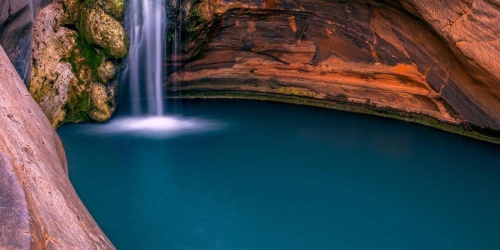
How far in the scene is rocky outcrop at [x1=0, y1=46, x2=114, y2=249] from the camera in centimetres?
300

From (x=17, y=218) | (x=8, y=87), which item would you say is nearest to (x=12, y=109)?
(x=8, y=87)

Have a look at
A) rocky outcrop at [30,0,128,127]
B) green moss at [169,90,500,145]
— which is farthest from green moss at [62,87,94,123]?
green moss at [169,90,500,145]

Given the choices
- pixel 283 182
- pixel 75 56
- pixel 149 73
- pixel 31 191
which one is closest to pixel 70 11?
pixel 75 56

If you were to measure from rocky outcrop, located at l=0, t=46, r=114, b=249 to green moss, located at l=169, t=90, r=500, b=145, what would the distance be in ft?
22.1

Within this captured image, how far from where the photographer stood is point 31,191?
3.47 m

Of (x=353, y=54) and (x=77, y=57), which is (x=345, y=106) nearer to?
(x=353, y=54)

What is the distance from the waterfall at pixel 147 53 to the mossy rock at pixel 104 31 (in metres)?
0.39

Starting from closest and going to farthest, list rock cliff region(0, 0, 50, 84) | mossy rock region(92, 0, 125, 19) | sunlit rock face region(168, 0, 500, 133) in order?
rock cliff region(0, 0, 50, 84) < sunlit rock face region(168, 0, 500, 133) < mossy rock region(92, 0, 125, 19)

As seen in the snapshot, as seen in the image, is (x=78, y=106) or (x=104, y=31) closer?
(x=104, y=31)

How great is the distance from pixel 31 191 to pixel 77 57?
22.2ft

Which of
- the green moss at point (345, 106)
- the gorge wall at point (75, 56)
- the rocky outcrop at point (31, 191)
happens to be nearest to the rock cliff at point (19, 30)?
Result: the gorge wall at point (75, 56)

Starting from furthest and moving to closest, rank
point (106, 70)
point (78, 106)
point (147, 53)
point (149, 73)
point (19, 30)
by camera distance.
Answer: point (149, 73) < point (147, 53) < point (78, 106) < point (106, 70) < point (19, 30)

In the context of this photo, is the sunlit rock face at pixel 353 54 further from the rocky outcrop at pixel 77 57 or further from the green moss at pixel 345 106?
the rocky outcrop at pixel 77 57

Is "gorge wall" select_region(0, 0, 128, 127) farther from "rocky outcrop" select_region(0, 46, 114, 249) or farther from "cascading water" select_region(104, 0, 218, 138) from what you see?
"rocky outcrop" select_region(0, 46, 114, 249)
